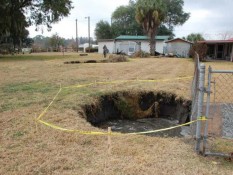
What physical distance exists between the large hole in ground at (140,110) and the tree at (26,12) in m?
25.3

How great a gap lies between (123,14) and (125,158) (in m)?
68.2

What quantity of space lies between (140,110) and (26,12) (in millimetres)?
31297

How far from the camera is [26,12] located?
118 feet

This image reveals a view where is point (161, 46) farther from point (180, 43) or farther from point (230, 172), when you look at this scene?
point (230, 172)

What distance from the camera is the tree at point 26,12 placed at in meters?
31.3

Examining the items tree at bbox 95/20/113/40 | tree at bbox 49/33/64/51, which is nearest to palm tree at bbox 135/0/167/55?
tree at bbox 95/20/113/40

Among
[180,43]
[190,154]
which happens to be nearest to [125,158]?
[190,154]

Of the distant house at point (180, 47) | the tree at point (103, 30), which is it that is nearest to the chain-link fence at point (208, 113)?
the distant house at point (180, 47)

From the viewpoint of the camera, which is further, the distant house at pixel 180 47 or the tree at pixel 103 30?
the tree at pixel 103 30

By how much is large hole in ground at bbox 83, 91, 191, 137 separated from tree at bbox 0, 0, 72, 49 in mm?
25345

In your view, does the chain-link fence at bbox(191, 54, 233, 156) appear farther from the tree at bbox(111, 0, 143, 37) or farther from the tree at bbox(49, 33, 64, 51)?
the tree at bbox(49, 33, 64, 51)

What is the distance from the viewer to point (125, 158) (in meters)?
4.00

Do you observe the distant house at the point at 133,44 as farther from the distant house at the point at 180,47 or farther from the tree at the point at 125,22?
the tree at the point at 125,22

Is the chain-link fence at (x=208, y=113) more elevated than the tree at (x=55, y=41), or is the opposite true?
Answer: the tree at (x=55, y=41)
